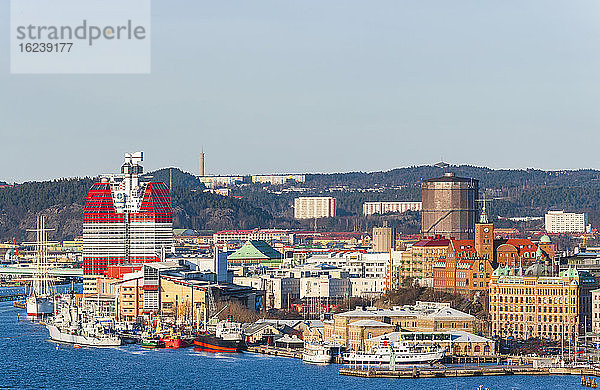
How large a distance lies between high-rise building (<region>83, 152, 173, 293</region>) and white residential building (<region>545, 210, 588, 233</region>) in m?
80.6

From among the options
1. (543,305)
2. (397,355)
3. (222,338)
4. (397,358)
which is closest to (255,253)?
(222,338)

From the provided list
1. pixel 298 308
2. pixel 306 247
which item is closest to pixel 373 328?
pixel 298 308

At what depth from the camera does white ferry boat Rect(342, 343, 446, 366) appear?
7450 centimetres

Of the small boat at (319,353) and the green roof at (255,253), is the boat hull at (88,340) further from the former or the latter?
the green roof at (255,253)

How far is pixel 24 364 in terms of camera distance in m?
75.8

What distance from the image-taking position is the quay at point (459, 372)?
233 feet

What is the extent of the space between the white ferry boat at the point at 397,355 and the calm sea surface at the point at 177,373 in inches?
46.5

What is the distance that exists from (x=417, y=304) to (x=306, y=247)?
255ft

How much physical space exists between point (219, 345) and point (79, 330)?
9944mm

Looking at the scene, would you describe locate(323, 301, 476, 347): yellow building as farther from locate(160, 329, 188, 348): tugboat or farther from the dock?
the dock

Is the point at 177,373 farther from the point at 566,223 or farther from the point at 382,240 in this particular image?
the point at 566,223

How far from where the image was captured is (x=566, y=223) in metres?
199

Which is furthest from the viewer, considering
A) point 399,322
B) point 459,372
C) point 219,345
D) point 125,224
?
point 125,224

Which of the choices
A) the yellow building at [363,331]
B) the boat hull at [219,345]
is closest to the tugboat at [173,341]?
the boat hull at [219,345]
